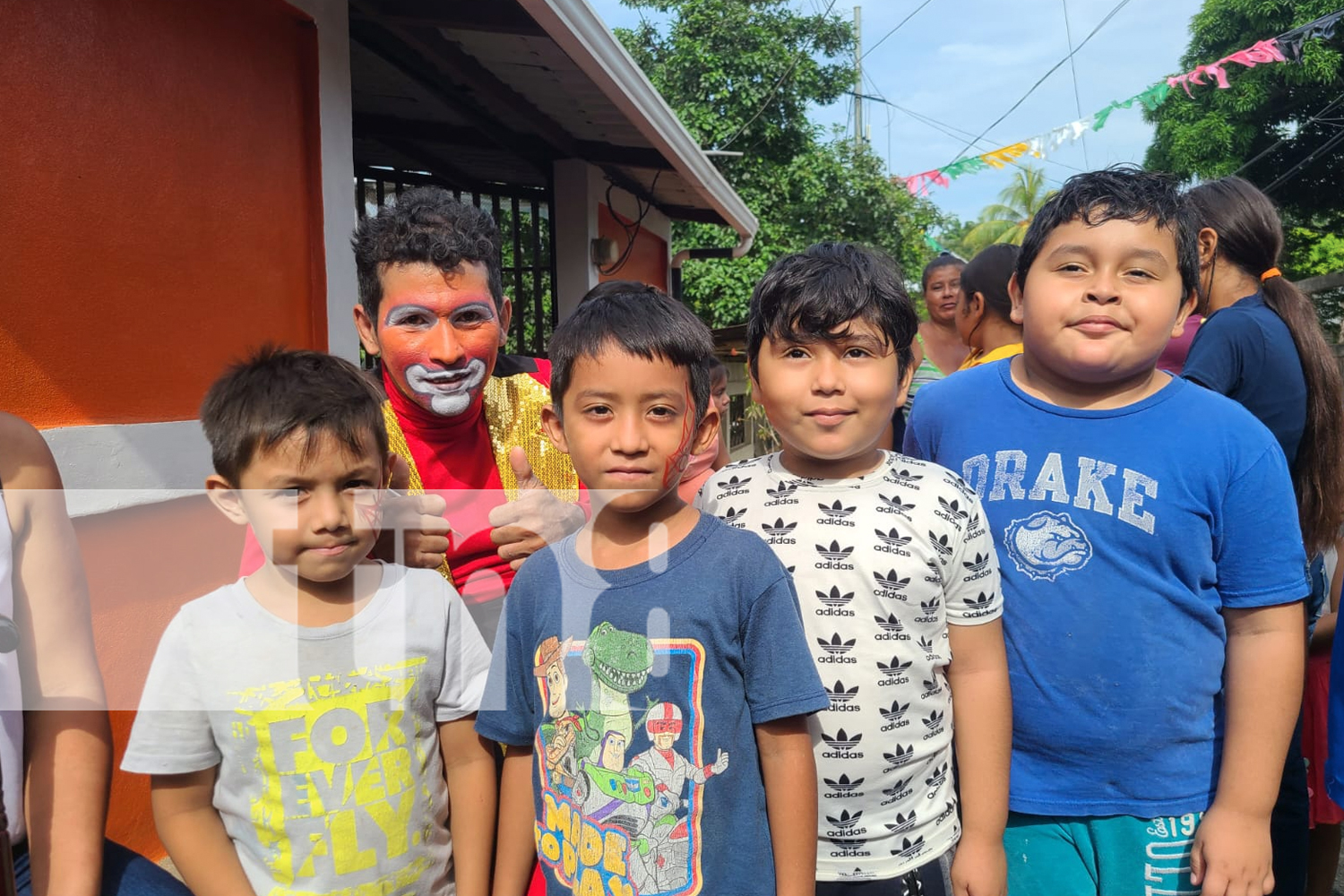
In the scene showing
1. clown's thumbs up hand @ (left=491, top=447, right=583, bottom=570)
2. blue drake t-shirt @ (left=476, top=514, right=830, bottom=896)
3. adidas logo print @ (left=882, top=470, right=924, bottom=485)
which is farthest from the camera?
clown's thumbs up hand @ (left=491, top=447, right=583, bottom=570)

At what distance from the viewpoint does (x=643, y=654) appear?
134cm

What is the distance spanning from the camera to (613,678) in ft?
4.43

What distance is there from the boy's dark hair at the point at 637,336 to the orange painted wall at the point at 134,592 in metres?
1.60

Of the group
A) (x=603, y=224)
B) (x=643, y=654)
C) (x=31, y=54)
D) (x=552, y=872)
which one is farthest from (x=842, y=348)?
(x=603, y=224)

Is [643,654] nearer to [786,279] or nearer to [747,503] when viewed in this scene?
[747,503]

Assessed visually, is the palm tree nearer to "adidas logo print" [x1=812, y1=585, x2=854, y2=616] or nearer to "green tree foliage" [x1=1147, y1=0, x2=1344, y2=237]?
"green tree foliage" [x1=1147, y1=0, x2=1344, y2=237]

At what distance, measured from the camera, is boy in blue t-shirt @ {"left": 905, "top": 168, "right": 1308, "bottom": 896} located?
151 cm

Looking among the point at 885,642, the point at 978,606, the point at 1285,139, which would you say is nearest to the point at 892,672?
the point at 885,642

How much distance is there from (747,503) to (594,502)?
0.29m

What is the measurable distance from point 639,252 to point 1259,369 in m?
7.49

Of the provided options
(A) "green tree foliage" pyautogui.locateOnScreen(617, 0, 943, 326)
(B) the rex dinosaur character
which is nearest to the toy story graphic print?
(B) the rex dinosaur character

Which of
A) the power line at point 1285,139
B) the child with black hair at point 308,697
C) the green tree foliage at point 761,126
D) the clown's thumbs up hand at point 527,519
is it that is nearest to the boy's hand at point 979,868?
the child with black hair at point 308,697

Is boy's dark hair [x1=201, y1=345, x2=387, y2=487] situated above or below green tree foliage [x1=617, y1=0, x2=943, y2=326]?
below

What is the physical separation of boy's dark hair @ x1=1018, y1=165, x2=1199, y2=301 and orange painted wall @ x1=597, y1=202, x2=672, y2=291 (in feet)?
18.1
